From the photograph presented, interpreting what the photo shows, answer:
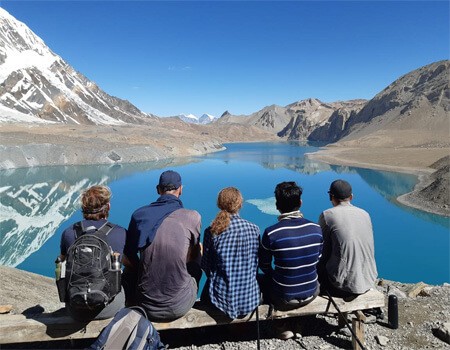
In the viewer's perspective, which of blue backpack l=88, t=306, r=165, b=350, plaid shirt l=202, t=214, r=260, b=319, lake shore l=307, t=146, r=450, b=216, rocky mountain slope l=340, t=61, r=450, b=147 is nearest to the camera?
blue backpack l=88, t=306, r=165, b=350

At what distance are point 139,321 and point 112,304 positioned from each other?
1.63 ft

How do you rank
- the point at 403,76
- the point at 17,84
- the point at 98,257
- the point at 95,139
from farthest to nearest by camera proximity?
the point at 403,76 → the point at 17,84 → the point at 95,139 → the point at 98,257

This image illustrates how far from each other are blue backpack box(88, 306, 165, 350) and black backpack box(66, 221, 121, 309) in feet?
0.89

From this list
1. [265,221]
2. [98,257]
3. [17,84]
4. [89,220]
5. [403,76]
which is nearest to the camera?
[98,257]

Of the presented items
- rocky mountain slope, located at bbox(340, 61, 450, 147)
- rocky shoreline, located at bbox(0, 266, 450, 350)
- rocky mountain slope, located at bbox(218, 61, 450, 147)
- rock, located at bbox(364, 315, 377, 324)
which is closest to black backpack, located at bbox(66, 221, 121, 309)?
rocky shoreline, located at bbox(0, 266, 450, 350)

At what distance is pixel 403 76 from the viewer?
15350 centimetres

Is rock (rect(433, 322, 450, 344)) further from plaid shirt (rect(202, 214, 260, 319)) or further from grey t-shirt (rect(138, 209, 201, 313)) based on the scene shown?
grey t-shirt (rect(138, 209, 201, 313))

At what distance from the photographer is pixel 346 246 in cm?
453

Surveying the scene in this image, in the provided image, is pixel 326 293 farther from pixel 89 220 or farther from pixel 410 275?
pixel 410 275

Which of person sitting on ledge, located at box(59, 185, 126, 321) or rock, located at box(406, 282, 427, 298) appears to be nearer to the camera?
person sitting on ledge, located at box(59, 185, 126, 321)

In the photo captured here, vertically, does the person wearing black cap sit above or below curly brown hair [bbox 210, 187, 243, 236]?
below

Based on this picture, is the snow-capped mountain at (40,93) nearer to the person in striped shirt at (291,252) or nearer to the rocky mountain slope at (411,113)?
the rocky mountain slope at (411,113)

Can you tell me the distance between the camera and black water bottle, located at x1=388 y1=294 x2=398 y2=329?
509cm

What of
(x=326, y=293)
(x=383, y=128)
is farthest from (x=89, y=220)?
(x=383, y=128)
